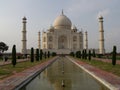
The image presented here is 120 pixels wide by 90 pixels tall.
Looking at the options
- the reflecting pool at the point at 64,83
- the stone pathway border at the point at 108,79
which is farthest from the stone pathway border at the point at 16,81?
the stone pathway border at the point at 108,79

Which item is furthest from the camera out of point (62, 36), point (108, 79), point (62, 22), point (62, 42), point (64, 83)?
point (62, 42)

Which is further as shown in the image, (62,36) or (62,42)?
(62,42)

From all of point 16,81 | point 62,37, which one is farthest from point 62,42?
point 16,81

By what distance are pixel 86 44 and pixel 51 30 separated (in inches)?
311

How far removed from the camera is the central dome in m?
49.8

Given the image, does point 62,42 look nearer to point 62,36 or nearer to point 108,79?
point 62,36

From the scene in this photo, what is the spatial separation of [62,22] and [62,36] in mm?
2986

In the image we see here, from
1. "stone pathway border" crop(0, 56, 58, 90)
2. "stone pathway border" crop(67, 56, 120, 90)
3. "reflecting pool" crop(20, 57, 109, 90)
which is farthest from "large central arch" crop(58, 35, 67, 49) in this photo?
"reflecting pool" crop(20, 57, 109, 90)

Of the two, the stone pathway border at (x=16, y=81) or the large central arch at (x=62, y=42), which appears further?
the large central arch at (x=62, y=42)

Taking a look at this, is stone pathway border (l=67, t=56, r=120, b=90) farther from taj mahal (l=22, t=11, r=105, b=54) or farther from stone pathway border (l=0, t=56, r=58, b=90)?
taj mahal (l=22, t=11, r=105, b=54)

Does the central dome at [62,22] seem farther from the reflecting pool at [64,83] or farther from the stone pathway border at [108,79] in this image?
the reflecting pool at [64,83]

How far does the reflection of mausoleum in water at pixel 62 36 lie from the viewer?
49.6 metres

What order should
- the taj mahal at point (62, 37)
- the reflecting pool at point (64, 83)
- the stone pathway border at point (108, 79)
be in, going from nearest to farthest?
the stone pathway border at point (108, 79) < the reflecting pool at point (64, 83) < the taj mahal at point (62, 37)

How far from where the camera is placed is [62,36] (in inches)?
1994
